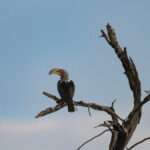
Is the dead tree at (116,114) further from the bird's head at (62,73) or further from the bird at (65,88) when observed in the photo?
the bird's head at (62,73)

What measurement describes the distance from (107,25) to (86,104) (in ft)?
7.79

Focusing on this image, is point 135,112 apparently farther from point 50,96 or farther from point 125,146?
point 50,96

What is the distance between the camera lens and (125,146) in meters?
8.39

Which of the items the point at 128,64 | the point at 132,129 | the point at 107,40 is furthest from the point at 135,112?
the point at 107,40

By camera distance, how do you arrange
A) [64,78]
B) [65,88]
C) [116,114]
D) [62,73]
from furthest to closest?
[62,73] → [64,78] → [65,88] → [116,114]

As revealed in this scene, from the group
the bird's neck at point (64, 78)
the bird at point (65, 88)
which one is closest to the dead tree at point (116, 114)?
the bird at point (65, 88)

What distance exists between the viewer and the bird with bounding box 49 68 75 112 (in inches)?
413

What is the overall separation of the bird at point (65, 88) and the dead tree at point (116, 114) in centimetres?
160

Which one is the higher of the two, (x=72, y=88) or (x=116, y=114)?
(x=72, y=88)

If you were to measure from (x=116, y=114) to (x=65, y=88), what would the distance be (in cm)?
393

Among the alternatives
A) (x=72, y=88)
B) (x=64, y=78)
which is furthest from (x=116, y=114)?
(x=64, y=78)

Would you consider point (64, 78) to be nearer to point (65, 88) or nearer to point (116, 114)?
point (65, 88)

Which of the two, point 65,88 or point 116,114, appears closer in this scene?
point 116,114

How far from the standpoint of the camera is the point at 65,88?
11.8 m
